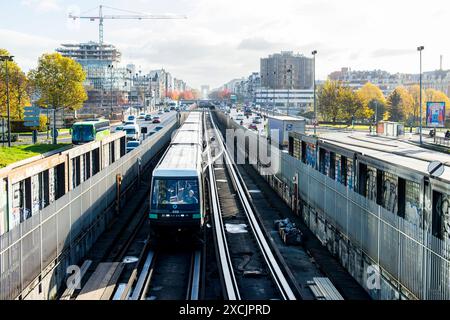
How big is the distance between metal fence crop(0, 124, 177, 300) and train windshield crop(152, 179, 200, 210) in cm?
282

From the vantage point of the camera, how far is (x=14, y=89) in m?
70.1

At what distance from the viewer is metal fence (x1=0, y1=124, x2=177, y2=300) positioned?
1267 cm

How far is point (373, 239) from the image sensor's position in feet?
52.3

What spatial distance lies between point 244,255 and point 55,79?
66777mm

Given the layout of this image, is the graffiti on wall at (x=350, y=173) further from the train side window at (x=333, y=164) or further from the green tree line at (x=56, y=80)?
the green tree line at (x=56, y=80)

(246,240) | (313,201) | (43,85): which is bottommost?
(246,240)

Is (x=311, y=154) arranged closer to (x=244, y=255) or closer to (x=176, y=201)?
(x=244, y=255)

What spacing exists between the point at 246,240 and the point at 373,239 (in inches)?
362

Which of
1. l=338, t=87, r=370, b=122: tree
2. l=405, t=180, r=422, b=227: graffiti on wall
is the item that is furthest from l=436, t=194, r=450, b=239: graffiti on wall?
l=338, t=87, r=370, b=122: tree

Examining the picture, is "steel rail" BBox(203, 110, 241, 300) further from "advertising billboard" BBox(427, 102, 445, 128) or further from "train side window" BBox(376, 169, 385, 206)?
"advertising billboard" BBox(427, 102, 445, 128)

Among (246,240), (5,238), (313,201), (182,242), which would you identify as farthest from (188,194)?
(5,238)

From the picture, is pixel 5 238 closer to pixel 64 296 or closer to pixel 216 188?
pixel 64 296

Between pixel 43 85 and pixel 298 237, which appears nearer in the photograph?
pixel 298 237
